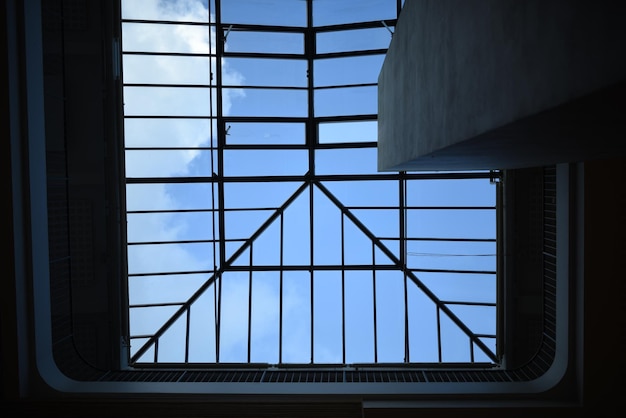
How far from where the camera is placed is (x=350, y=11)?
14.2m

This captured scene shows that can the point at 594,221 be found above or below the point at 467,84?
below

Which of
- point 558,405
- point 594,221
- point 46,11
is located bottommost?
point 558,405

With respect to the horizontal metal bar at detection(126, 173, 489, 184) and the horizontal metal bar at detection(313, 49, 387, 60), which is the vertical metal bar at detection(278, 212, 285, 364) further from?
the horizontal metal bar at detection(313, 49, 387, 60)

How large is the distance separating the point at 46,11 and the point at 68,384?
7.57 m

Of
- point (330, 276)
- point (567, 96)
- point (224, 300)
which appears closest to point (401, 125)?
point (567, 96)

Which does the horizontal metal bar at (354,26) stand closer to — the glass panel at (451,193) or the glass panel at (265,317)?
the glass panel at (451,193)

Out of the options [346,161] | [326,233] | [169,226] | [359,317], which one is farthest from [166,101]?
[359,317]

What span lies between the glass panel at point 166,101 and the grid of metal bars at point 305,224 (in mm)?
64

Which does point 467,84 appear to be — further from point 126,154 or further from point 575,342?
point 126,154

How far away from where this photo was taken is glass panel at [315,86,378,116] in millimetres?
14484

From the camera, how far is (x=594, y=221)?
8719 mm

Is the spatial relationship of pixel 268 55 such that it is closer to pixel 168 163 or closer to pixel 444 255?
pixel 168 163

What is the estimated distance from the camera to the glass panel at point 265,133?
564 inches

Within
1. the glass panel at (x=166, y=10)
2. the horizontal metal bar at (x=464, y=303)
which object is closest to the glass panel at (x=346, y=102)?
the glass panel at (x=166, y=10)
